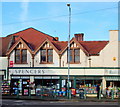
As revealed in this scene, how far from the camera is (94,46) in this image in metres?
40.3

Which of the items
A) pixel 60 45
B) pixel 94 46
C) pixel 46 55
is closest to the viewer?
pixel 46 55

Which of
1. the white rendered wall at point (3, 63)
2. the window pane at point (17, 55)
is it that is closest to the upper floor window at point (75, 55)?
the window pane at point (17, 55)

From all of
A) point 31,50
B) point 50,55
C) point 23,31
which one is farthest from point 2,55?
point 23,31

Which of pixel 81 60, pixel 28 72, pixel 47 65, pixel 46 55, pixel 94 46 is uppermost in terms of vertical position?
pixel 94 46

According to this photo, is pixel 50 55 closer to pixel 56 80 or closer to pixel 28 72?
pixel 56 80

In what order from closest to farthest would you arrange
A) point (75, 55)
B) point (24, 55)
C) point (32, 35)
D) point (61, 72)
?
point (61, 72) < point (75, 55) < point (24, 55) < point (32, 35)

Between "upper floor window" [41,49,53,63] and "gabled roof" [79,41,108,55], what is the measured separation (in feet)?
17.0

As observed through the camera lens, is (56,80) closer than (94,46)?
Yes

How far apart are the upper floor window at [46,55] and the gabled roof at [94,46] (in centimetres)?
519

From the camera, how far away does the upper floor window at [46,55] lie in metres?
38.3

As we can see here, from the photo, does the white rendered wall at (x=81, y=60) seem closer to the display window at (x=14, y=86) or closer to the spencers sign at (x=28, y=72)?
the spencers sign at (x=28, y=72)

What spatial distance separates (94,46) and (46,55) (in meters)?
7.46

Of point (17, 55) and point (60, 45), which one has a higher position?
point (60, 45)

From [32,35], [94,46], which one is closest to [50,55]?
[94,46]
